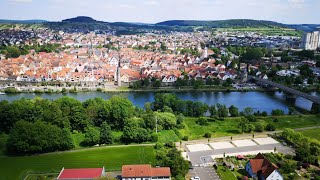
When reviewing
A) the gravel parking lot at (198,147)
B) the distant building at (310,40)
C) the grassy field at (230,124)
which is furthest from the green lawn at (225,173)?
the distant building at (310,40)

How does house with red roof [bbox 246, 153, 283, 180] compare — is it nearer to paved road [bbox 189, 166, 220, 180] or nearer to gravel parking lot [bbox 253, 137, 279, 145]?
paved road [bbox 189, 166, 220, 180]

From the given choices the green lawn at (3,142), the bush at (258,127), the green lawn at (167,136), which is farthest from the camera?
the bush at (258,127)

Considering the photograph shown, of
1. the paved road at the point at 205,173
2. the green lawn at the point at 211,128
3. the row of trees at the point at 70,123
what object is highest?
the row of trees at the point at 70,123

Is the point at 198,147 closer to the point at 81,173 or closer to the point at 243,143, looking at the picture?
the point at 243,143

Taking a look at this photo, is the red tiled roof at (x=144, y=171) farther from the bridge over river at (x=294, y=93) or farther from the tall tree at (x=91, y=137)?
the bridge over river at (x=294, y=93)

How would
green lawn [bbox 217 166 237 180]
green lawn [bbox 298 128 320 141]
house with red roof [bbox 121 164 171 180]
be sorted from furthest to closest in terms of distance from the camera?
green lawn [bbox 298 128 320 141] → green lawn [bbox 217 166 237 180] → house with red roof [bbox 121 164 171 180]

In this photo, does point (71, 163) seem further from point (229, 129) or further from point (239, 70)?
point (239, 70)

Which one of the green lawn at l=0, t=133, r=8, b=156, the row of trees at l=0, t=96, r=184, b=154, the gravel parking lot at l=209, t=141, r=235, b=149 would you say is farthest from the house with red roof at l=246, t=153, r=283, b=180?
the green lawn at l=0, t=133, r=8, b=156
